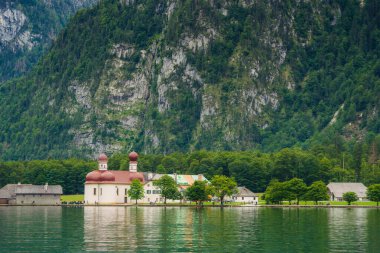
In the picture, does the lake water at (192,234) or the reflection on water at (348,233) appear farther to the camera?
the reflection on water at (348,233)

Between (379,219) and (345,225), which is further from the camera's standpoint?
(379,219)

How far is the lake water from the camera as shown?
96688mm

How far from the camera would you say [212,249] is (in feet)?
311

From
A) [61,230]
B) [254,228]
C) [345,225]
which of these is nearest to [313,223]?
[345,225]

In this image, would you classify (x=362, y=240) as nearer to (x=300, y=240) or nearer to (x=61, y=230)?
(x=300, y=240)

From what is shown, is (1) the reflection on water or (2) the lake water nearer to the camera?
(2) the lake water

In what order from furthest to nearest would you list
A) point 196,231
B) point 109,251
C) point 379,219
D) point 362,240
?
point 379,219
point 196,231
point 362,240
point 109,251

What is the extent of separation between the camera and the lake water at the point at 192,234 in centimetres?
9669

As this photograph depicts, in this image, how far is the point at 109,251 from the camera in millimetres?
92438

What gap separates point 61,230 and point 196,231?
16.6 meters

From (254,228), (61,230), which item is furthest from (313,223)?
(61,230)

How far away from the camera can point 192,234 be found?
11244 cm

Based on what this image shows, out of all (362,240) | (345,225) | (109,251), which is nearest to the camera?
(109,251)

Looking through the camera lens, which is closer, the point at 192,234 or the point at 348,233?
the point at 192,234
